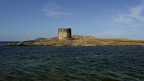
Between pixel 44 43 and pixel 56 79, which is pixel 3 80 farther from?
pixel 44 43

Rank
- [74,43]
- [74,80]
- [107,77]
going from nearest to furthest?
[74,80] < [107,77] < [74,43]

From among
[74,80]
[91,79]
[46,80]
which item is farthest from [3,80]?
[91,79]

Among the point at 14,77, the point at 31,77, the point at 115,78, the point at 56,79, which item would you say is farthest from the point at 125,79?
the point at 14,77

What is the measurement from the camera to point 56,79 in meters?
22.9

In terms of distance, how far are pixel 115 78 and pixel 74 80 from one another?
374 centimetres

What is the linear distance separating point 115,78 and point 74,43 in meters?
103

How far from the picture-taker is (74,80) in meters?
22.3

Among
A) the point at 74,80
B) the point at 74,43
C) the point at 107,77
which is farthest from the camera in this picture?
the point at 74,43

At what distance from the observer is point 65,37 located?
422ft

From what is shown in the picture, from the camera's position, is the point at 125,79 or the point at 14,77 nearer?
the point at 125,79

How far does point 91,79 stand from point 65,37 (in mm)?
106074

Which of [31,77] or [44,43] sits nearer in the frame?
[31,77]

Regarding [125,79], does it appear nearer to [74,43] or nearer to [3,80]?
[3,80]

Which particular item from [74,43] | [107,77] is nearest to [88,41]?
[74,43]
